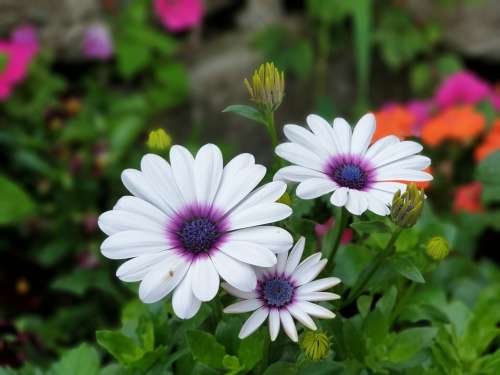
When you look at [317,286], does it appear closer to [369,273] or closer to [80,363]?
[369,273]

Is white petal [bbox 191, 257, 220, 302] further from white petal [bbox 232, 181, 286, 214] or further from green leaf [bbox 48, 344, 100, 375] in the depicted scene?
green leaf [bbox 48, 344, 100, 375]

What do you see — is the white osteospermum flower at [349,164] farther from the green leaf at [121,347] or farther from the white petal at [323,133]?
the green leaf at [121,347]

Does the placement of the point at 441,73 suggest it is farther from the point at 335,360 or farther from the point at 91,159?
the point at 335,360

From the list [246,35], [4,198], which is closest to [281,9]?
[246,35]

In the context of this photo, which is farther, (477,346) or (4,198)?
(4,198)

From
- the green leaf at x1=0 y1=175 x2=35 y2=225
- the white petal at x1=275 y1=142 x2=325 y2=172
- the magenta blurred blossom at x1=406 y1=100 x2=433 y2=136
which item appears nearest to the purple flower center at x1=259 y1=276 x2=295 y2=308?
the white petal at x1=275 y1=142 x2=325 y2=172

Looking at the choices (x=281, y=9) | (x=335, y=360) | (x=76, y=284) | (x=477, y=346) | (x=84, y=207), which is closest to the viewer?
(x=335, y=360)
